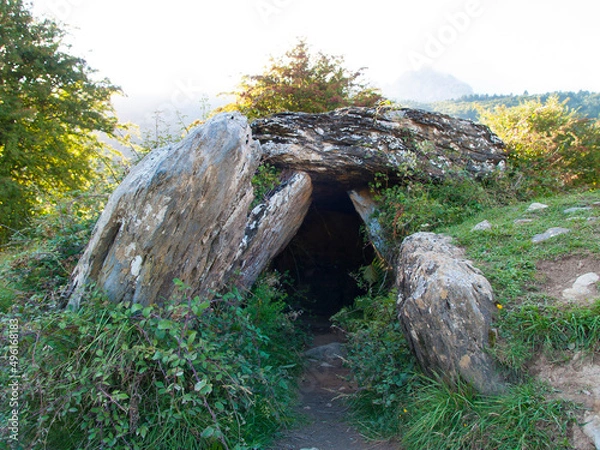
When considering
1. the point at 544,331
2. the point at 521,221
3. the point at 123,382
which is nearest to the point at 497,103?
the point at 521,221

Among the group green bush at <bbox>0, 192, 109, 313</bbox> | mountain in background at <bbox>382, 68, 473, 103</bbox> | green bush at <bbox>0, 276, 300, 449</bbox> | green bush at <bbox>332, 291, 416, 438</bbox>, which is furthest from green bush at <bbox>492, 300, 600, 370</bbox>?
mountain in background at <bbox>382, 68, 473, 103</bbox>

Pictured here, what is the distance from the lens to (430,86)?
31781 mm

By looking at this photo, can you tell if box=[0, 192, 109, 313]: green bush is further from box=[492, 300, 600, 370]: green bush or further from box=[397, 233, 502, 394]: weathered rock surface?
box=[492, 300, 600, 370]: green bush

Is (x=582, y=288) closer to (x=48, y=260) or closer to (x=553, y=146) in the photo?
(x=48, y=260)

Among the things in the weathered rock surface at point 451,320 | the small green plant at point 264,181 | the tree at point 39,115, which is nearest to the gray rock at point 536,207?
the weathered rock surface at point 451,320

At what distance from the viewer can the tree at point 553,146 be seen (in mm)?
7840

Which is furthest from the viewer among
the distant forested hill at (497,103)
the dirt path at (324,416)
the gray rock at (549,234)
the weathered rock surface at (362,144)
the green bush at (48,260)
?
the distant forested hill at (497,103)

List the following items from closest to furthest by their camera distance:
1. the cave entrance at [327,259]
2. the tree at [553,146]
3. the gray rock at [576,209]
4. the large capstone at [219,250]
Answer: the large capstone at [219,250] < the gray rock at [576,209] < the tree at [553,146] < the cave entrance at [327,259]

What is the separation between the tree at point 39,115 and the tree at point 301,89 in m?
5.89

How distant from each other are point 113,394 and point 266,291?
9.29 ft

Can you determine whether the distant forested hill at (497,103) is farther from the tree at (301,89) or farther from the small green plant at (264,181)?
the small green plant at (264,181)

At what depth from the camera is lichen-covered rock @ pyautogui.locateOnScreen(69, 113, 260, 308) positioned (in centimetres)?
344

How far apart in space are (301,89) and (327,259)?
4249 mm

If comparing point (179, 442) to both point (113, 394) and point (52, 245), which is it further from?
point (52, 245)
